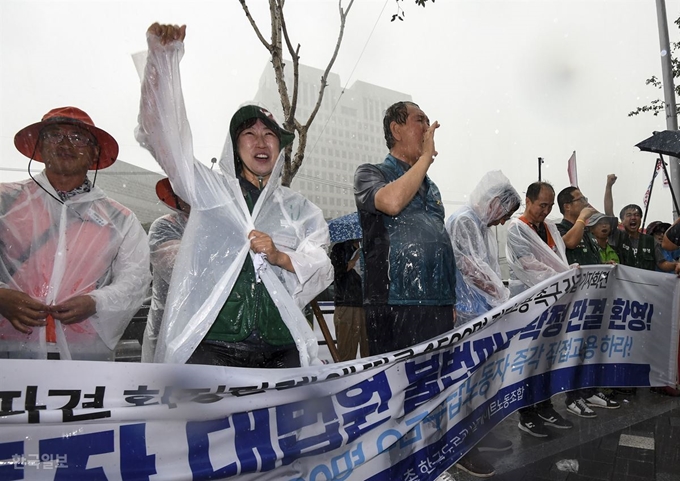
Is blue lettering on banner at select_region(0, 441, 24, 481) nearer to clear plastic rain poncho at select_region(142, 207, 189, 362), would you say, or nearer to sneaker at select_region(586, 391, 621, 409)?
clear plastic rain poncho at select_region(142, 207, 189, 362)

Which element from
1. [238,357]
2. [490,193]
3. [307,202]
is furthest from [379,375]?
[490,193]

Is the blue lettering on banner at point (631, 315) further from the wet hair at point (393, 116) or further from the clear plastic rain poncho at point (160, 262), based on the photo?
the clear plastic rain poncho at point (160, 262)

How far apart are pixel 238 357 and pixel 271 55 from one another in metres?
3.67

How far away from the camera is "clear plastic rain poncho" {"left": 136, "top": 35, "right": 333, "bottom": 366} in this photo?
70.7 inches

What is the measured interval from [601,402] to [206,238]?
428cm

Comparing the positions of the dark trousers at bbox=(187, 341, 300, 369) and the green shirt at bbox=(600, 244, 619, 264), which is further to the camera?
the green shirt at bbox=(600, 244, 619, 264)

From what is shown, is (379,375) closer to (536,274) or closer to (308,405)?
(308,405)

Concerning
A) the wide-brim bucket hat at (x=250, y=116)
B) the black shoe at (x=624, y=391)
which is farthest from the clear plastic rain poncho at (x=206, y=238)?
the black shoe at (x=624, y=391)

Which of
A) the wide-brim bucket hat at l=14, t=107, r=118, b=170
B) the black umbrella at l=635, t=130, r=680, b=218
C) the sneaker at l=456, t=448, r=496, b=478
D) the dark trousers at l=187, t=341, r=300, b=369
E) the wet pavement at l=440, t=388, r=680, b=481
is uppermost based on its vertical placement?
the black umbrella at l=635, t=130, r=680, b=218

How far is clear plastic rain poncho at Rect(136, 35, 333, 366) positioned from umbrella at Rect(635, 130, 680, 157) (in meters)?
4.11

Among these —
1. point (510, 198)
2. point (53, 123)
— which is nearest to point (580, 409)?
point (510, 198)

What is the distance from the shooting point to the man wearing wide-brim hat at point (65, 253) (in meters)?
1.90

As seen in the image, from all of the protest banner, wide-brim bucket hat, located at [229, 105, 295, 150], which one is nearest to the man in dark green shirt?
the protest banner

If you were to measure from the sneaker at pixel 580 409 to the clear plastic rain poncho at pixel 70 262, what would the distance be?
12.7 feet
